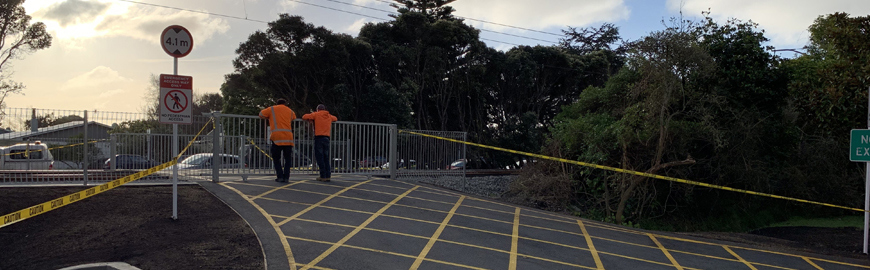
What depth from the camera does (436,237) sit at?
7.50 m

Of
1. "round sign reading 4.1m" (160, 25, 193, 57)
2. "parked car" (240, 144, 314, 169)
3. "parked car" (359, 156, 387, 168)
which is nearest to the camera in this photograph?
"round sign reading 4.1m" (160, 25, 193, 57)

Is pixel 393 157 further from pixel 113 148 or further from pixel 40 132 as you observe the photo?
pixel 40 132

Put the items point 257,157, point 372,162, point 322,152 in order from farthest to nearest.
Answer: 1. point 372,162
2. point 257,157
3. point 322,152

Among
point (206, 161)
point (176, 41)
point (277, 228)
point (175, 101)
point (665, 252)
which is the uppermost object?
point (176, 41)

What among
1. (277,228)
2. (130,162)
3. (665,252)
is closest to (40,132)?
(130,162)

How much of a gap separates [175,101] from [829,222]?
1608 cm

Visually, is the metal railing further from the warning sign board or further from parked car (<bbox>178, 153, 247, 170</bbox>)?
the warning sign board

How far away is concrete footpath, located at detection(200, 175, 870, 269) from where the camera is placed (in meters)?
6.39

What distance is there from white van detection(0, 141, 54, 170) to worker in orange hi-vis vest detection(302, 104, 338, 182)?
544 centimetres

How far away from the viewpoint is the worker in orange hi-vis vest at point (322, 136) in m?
10.7

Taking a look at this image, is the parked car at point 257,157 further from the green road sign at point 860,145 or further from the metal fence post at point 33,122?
the green road sign at point 860,145

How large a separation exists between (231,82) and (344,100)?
22.4 feet

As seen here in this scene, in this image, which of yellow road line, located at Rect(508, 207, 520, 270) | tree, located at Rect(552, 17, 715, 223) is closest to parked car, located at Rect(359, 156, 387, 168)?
yellow road line, located at Rect(508, 207, 520, 270)

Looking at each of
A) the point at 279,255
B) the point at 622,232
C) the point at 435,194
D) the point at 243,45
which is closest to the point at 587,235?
the point at 622,232
